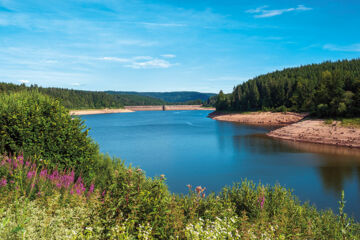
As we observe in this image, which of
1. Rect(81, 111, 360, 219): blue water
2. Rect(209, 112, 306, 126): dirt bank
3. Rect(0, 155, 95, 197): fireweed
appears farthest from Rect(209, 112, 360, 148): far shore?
Rect(0, 155, 95, 197): fireweed

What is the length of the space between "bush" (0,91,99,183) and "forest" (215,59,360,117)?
174ft

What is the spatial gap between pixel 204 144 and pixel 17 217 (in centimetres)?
4040

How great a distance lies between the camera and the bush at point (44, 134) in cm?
1001

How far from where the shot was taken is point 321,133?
152 ft

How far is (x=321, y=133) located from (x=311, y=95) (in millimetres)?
47501

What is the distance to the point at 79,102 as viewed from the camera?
7411 inches

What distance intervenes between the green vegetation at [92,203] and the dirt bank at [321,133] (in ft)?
122

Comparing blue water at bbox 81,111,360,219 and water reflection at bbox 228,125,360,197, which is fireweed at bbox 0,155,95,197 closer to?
blue water at bbox 81,111,360,219

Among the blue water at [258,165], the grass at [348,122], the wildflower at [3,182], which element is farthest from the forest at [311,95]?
the wildflower at [3,182]

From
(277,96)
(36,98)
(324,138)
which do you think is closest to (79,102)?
(277,96)

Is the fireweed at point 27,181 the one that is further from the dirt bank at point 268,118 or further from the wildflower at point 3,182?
the dirt bank at point 268,118

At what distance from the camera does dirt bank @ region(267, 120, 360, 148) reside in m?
41.2

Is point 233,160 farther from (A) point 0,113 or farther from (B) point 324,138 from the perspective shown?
(A) point 0,113

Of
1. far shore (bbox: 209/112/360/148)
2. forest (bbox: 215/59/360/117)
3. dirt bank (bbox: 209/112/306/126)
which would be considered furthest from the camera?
dirt bank (bbox: 209/112/306/126)
